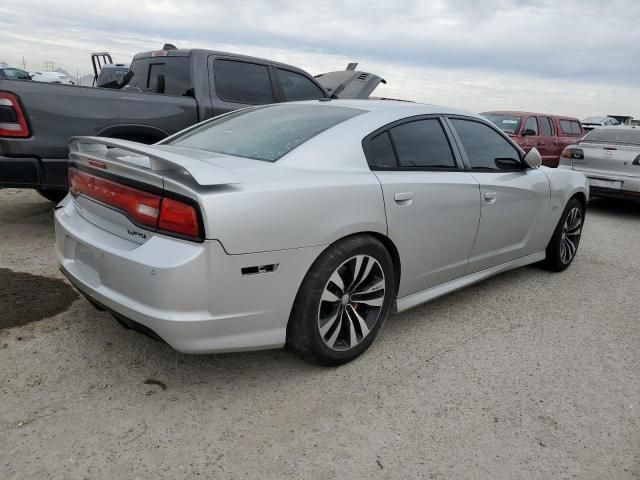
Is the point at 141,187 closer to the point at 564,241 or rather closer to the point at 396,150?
the point at 396,150

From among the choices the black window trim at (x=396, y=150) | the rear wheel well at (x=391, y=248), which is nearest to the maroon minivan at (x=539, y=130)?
the black window trim at (x=396, y=150)

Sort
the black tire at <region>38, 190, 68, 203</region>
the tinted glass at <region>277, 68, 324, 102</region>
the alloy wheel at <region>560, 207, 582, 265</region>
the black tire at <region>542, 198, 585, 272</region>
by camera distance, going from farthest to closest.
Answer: the tinted glass at <region>277, 68, 324, 102</region>
the black tire at <region>38, 190, 68, 203</region>
the alloy wheel at <region>560, 207, 582, 265</region>
the black tire at <region>542, 198, 585, 272</region>

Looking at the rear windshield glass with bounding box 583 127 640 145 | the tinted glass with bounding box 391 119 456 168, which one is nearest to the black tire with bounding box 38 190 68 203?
the tinted glass with bounding box 391 119 456 168

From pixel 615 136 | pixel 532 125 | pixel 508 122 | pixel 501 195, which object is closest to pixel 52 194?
pixel 501 195

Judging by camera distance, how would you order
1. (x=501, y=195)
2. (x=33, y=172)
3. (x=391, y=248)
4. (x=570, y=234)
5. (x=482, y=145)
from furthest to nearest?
(x=570, y=234), (x=33, y=172), (x=482, y=145), (x=501, y=195), (x=391, y=248)

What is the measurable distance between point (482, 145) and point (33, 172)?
3556 mm

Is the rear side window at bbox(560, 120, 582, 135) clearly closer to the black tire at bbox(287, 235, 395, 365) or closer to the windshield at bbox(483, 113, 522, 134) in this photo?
the windshield at bbox(483, 113, 522, 134)

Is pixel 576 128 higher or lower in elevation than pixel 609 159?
lower

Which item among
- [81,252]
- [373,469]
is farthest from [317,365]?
[81,252]

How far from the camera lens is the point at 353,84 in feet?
24.1

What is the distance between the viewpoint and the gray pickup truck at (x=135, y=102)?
13.7 ft

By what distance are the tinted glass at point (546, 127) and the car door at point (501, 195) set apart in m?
9.15

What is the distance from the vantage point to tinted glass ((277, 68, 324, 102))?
20.1 feet

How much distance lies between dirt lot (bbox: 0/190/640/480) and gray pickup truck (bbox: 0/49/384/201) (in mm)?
1081
